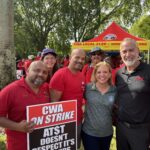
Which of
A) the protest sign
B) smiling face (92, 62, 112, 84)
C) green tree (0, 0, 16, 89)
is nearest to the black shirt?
smiling face (92, 62, 112, 84)

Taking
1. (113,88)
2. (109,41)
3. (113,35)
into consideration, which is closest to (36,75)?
(113,88)

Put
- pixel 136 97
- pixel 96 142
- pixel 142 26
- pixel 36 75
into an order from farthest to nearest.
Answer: pixel 142 26, pixel 96 142, pixel 136 97, pixel 36 75

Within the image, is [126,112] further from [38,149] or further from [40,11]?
[40,11]

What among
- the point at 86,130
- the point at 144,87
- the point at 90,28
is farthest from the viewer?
the point at 90,28

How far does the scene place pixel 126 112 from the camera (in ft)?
14.3

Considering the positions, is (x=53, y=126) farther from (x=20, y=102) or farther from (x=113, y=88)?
(x=113, y=88)

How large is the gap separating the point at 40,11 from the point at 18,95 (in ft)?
94.9

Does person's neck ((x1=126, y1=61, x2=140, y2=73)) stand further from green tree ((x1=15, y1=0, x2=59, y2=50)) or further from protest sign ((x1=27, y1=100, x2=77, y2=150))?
green tree ((x1=15, y1=0, x2=59, y2=50))

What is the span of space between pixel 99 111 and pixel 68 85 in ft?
1.81

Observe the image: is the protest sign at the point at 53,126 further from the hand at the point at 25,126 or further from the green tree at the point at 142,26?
the green tree at the point at 142,26

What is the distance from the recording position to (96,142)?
4.52m

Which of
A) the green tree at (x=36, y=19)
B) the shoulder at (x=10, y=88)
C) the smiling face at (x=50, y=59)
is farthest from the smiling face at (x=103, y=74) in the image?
the green tree at (x=36, y=19)

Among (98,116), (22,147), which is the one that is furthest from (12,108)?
(98,116)

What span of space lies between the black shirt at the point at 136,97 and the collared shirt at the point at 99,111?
0.14m
